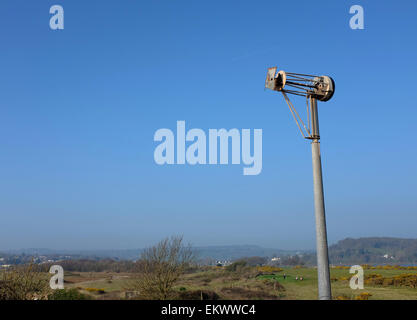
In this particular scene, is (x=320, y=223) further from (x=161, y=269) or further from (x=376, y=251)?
(x=376, y=251)

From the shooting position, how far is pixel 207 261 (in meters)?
67.6

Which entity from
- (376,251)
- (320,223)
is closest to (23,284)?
(320,223)

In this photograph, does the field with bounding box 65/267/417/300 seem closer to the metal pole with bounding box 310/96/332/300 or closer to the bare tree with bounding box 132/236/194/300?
the bare tree with bounding box 132/236/194/300

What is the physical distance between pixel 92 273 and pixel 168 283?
48.0m

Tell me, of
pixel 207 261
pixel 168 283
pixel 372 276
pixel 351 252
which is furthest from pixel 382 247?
pixel 168 283

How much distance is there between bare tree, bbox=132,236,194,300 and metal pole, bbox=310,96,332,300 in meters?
27.6

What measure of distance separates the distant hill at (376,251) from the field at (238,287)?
319ft

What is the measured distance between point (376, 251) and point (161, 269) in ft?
593

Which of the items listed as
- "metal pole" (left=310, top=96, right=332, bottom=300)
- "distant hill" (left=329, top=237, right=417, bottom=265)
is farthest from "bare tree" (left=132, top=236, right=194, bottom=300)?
"distant hill" (left=329, top=237, right=417, bottom=265)

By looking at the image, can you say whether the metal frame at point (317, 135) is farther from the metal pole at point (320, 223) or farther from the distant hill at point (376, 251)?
the distant hill at point (376, 251)

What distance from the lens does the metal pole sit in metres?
11.7

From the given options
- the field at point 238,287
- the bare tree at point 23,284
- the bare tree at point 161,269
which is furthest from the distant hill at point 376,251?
the bare tree at point 23,284

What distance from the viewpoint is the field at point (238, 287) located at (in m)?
48.2
